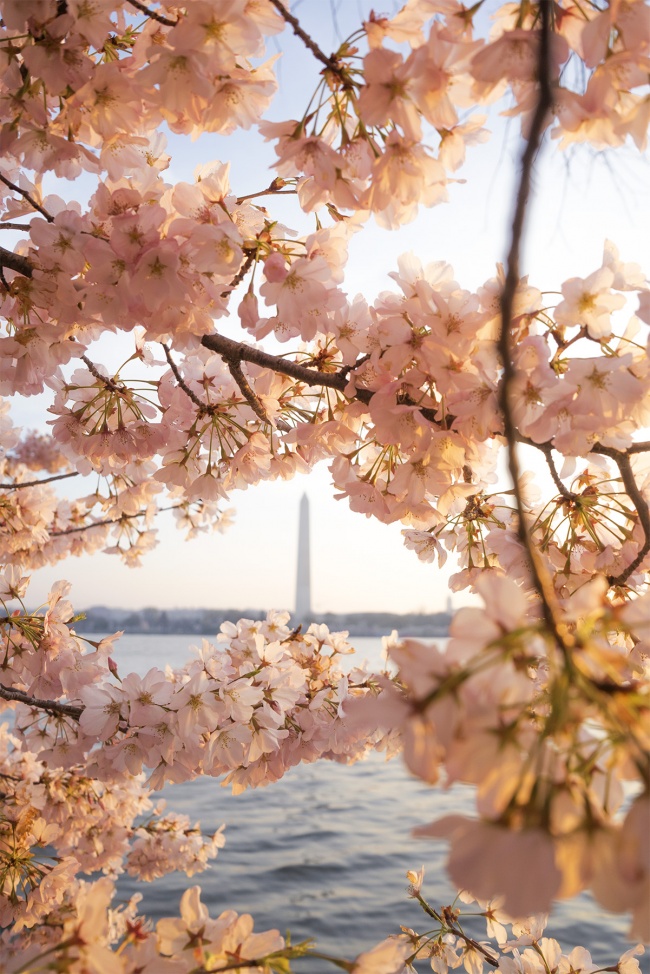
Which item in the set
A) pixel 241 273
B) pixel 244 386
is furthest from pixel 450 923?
pixel 241 273

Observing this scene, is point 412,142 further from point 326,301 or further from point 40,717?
point 40,717

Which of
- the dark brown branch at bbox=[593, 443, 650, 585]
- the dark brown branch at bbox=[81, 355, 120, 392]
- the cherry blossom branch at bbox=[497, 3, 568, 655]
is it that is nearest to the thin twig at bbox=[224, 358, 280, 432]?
the dark brown branch at bbox=[81, 355, 120, 392]

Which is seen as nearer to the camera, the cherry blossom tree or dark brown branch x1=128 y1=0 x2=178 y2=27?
the cherry blossom tree

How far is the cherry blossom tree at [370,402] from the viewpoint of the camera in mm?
594

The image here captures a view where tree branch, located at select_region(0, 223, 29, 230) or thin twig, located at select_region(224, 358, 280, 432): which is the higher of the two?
tree branch, located at select_region(0, 223, 29, 230)

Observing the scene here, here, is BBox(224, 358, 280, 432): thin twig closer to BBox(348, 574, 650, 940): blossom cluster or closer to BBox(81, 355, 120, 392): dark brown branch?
BBox(81, 355, 120, 392): dark brown branch

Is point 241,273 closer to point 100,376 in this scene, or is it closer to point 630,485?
point 100,376

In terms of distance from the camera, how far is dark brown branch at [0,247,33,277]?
161cm

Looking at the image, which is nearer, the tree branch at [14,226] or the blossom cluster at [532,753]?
the blossom cluster at [532,753]

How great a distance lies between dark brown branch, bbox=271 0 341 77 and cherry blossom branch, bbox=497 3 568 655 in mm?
742

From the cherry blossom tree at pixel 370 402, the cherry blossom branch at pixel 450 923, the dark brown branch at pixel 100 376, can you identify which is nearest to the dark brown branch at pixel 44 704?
the cherry blossom tree at pixel 370 402

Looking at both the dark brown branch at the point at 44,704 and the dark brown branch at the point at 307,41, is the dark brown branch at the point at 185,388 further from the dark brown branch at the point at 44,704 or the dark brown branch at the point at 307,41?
the dark brown branch at the point at 44,704

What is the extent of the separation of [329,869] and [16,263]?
7795mm

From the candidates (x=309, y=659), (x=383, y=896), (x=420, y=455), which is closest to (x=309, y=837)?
(x=383, y=896)
